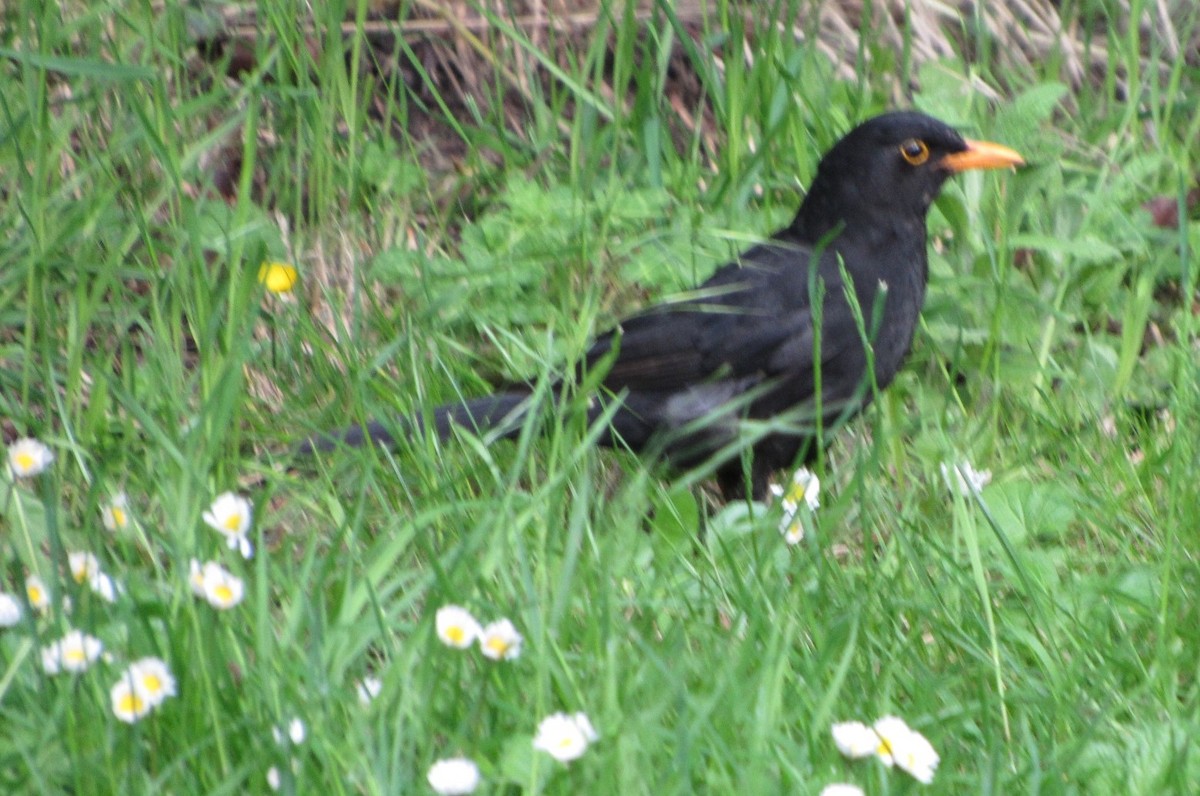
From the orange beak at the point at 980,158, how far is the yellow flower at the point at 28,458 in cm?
219

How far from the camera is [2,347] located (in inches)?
148

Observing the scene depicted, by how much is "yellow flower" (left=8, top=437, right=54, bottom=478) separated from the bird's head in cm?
193

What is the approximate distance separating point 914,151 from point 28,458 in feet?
7.09

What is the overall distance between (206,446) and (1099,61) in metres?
3.36

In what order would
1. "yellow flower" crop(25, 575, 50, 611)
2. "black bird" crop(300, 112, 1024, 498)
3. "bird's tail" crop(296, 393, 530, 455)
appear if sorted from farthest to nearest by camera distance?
"black bird" crop(300, 112, 1024, 498) < "bird's tail" crop(296, 393, 530, 455) < "yellow flower" crop(25, 575, 50, 611)

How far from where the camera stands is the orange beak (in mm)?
4125

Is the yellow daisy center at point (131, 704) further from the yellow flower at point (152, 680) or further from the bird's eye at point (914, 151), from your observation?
the bird's eye at point (914, 151)

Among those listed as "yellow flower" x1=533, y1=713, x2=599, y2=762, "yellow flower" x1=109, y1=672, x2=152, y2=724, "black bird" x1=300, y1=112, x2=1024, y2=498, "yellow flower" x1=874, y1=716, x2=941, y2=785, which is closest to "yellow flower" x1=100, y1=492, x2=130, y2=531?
"yellow flower" x1=109, y1=672, x2=152, y2=724

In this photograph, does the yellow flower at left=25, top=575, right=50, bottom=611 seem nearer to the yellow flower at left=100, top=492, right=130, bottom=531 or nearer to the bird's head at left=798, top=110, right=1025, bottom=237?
the yellow flower at left=100, top=492, right=130, bottom=531

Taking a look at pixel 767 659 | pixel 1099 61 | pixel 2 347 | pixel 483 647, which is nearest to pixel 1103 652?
pixel 767 659

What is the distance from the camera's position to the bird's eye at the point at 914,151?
4145 millimetres

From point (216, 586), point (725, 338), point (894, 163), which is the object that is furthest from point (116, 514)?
point (894, 163)

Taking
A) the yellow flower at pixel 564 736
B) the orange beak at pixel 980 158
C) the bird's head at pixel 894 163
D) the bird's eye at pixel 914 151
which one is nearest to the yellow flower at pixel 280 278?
the bird's head at pixel 894 163

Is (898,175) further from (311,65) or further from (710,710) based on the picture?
(710,710)
